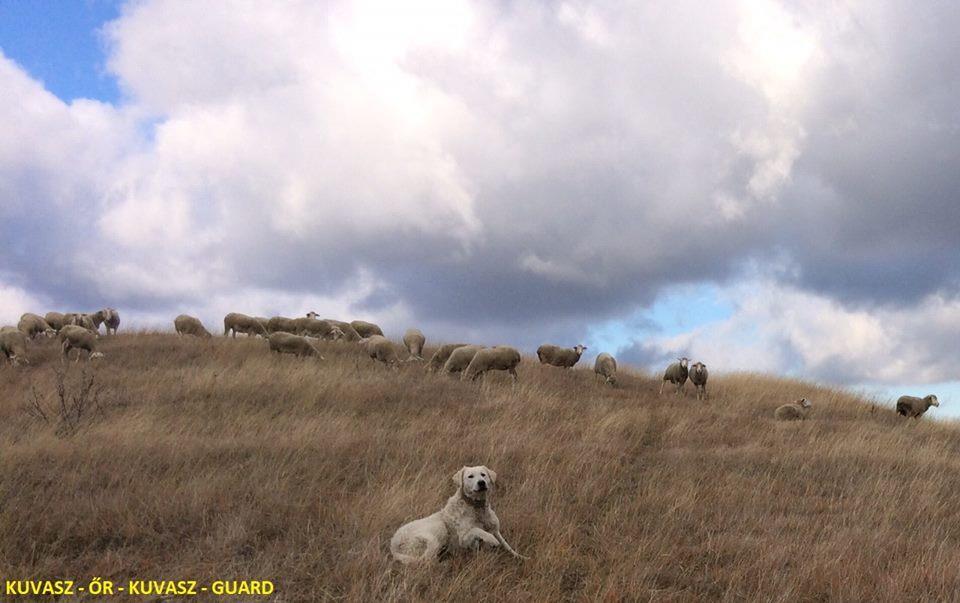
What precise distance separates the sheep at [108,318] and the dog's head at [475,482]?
19.0m

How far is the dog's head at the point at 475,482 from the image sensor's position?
6.34 meters

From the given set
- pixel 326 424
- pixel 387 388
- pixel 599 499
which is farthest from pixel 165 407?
pixel 599 499

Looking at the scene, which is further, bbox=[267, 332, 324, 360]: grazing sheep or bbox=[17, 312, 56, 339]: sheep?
bbox=[17, 312, 56, 339]: sheep

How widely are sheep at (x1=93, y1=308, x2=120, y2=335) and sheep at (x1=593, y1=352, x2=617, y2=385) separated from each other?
14.5m

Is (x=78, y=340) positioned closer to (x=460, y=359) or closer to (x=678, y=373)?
(x=460, y=359)

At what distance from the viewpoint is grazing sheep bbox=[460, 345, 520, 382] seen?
663 inches

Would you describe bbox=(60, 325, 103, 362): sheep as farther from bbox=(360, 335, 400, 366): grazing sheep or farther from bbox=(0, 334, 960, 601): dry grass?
bbox=(360, 335, 400, 366): grazing sheep

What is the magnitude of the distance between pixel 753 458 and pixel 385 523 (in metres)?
6.86

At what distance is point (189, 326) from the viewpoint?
22344 millimetres

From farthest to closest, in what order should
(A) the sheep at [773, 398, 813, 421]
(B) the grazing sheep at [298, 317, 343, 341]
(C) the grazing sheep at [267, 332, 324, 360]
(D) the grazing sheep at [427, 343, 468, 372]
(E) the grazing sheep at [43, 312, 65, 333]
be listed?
1. (B) the grazing sheep at [298, 317, 343, 341]
2. (E) the grazing sheep at [43, 312, 65, 333]
3. (C) the grazing sheep at [267, 332, 324, 360]
4. (D) the grazing sheep at [427, 343, 468, 372]
5. (A) the sheep at [773, 398, 813, 421]

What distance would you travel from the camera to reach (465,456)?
9.83 metres

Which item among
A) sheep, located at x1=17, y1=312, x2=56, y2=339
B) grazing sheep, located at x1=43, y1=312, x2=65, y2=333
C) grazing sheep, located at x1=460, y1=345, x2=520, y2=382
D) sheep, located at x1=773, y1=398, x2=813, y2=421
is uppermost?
A: grazing sheep, located at x1=43, y1=312, x2=65, y2=333

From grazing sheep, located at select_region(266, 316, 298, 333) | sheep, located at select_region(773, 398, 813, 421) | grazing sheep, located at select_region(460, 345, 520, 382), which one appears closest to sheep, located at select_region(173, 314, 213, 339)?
grazing sheep, located at select_region(266, 316, 298, 333)

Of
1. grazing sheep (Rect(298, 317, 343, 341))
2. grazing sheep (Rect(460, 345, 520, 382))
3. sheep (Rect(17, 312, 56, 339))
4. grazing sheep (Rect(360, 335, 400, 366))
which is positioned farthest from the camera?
grazing sheep (Rect(298, 317, 343, 341))
